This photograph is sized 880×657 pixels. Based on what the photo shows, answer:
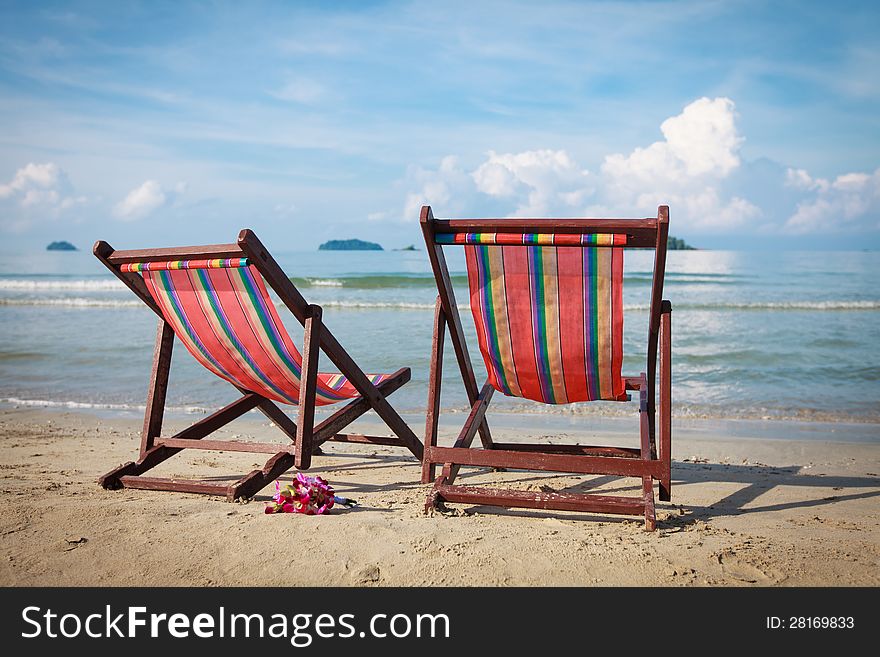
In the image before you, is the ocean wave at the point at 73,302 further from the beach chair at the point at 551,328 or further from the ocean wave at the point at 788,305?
the beach chair at the point at 551,328

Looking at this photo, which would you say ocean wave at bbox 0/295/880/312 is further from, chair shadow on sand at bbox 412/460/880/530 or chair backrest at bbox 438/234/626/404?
chair backrest at bbox 438/234/626/404

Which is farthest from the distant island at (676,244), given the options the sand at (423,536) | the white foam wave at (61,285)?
the sand at (423,536)

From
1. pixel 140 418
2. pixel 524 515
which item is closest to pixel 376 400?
pixel 524 515

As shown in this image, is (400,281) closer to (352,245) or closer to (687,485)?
(687,485)

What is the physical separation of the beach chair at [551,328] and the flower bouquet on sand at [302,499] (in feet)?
1.52

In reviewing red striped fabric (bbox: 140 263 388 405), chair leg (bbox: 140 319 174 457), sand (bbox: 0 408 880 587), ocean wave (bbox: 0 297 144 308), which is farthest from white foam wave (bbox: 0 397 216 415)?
ocean wave (bbox: 0 297 144 308)

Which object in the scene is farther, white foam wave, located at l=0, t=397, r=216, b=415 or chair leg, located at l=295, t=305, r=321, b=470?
white foam wave, located at l=0, t=397, r=216, b=415

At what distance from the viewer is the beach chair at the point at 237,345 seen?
11.2ft

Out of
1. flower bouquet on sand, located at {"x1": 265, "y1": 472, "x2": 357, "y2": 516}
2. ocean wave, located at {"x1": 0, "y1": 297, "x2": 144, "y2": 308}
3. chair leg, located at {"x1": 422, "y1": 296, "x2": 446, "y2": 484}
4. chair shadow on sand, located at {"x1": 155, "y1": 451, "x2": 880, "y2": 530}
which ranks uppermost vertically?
ocean wave, located at {"x1": 0, "y1": 297, "x2": 144, "y2": 308}

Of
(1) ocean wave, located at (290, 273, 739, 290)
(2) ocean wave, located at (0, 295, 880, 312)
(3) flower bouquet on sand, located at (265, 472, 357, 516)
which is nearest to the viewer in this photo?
(3) flower bouquet on sand, located at (265, 472, 357, 516)

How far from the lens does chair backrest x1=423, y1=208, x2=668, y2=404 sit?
3055 millimetres

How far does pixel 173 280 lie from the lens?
3.58m

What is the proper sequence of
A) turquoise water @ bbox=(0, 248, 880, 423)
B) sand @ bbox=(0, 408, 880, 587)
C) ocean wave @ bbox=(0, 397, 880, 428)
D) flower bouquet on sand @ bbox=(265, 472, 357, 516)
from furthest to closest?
turquoise water @ bbox=(0, 248, 880, 423) → ocean wave @ bbox=(0, 397, 880, 428) → flower bouquet on sand @ bbox=(265, 472, 357, 516) → sand @ bbox=(0, 408, 880, 587)
